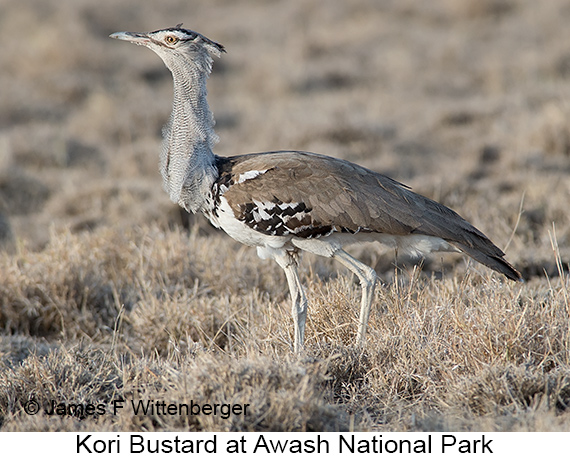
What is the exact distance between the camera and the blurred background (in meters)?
6.41

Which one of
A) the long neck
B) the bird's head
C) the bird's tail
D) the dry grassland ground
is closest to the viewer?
the dry grassland ground

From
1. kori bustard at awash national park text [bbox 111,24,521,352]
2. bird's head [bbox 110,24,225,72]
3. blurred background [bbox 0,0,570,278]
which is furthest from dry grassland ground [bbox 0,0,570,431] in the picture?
bird's head [bbox 110,24,225,72]

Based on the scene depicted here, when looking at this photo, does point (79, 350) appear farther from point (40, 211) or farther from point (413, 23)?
point (413, 23)

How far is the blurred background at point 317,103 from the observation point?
252 inches

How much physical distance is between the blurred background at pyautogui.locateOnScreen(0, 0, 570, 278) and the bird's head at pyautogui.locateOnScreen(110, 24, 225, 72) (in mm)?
2357

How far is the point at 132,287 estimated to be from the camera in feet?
15.4

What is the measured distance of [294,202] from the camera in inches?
139

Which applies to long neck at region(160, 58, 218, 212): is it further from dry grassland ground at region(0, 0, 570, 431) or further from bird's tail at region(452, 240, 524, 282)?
bird's tail at region(452, 240, 524, 282)

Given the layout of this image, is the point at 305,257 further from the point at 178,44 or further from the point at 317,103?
the point at 317,103

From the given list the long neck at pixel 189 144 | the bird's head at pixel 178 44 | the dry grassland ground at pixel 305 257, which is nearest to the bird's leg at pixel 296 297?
the dry grassland ground at pixel 305 257

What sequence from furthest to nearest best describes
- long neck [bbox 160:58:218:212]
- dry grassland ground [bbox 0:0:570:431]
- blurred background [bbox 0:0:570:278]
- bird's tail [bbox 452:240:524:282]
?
blurred background [bbox 0:0:570:278] → long neck [bbox 160:58:218:212] → bird's tail [bbox 452:240:524:282] → dry grassland ground [bbox 0:0:570:431]

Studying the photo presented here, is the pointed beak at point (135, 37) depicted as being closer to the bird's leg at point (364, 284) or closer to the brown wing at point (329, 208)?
the brown wing at point (329, 208)

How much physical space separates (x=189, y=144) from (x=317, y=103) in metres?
5.81

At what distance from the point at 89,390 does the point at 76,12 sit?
1094 centimetres
